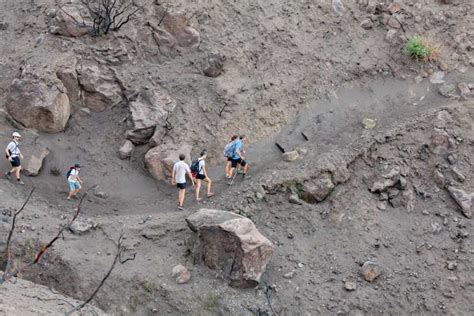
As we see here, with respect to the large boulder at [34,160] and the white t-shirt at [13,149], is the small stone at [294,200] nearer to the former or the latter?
the large boulder at [34,160]

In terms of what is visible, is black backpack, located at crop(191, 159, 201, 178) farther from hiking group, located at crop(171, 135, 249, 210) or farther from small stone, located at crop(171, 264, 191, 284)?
small stone, located at crop(171, 264, 191, 284)

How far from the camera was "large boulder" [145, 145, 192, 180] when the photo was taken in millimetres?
14258

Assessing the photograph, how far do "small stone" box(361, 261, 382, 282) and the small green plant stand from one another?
721 cm

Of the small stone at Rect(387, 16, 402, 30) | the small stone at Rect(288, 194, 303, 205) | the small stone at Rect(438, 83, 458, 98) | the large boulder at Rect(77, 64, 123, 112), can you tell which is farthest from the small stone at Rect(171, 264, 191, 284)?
the small stone at Rect(387, 16, 402, 30)

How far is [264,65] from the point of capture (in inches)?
643

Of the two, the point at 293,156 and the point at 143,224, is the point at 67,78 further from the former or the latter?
the point at 293,156

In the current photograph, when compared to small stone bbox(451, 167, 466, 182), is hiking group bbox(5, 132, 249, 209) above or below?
above

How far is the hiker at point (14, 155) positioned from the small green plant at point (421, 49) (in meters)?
11.1

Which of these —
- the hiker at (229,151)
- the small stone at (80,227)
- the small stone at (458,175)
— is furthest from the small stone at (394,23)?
the small stone at (80,227)

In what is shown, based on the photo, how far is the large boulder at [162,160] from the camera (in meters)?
14.3

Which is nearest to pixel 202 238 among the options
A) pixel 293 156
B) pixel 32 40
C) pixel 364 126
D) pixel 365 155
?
pixel 293 156

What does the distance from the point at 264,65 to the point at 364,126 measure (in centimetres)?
338

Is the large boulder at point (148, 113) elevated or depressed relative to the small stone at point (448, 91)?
elevated

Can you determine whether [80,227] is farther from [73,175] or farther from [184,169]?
[184,169]
